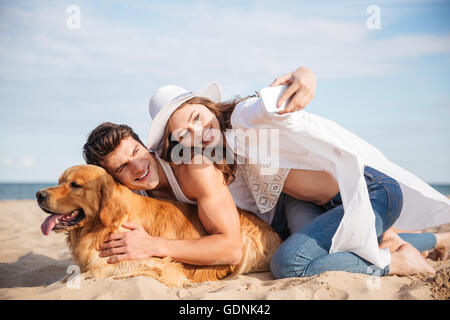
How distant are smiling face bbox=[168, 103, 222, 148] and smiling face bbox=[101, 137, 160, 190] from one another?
14.7 inches

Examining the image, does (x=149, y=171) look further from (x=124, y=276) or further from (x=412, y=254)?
(x=412, y=254)

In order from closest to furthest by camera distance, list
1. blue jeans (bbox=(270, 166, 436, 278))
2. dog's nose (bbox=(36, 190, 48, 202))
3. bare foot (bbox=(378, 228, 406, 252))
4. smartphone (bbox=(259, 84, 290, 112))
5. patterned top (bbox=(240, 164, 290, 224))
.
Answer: smartphone (bbox=(259, 84, 290, 112)) → dog's nose (bbox=(36, 190, 48, 202)) → blue jeans (bbox=(270, 166, 436, 278)) → patterned top (bbox=(240, 164, 290, 224)) → bare foot (bbox=(378, 228, 406, 252))

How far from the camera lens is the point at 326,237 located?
2.81 m

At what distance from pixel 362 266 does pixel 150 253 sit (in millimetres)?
1574

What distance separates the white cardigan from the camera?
245 cm

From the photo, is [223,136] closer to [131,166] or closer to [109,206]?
[131,166]

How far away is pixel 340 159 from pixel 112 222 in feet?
5.77

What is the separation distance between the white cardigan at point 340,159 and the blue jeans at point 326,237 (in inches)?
3.4

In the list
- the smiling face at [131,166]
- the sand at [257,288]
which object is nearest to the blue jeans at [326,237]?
the sand at [257,288]

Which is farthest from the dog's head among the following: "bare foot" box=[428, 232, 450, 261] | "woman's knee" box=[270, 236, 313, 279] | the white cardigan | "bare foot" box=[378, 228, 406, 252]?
"bare foot" box=[428, 232, 450, 261]

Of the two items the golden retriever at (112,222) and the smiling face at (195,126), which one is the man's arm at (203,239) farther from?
the smiling face at (195,126)

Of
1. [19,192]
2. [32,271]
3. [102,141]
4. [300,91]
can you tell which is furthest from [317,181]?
[19,192]

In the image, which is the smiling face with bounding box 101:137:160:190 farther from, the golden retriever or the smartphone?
the smartphone
